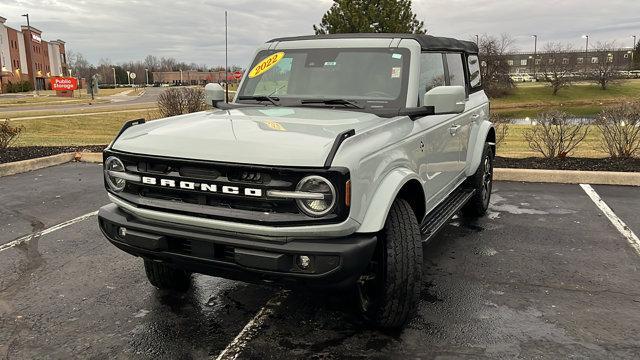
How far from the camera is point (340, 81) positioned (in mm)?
4363

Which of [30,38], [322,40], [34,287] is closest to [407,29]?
[322,40]

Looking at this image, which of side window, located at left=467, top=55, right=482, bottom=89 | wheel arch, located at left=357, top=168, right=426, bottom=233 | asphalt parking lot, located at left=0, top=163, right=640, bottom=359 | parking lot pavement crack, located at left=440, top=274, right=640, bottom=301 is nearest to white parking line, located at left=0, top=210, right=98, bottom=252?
asphalt parking lot, located at left=0, top=163, right=640, bottom=359

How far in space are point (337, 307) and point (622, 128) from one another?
789cm

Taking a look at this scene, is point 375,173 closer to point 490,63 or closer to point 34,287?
point 34,287

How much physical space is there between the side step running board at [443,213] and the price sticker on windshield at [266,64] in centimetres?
195

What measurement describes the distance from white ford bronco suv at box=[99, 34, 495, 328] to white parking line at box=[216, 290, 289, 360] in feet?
1.70

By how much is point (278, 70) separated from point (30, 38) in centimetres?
9380

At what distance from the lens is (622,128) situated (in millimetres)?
9414

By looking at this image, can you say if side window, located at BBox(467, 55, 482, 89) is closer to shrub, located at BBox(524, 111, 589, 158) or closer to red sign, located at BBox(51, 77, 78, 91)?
shrub, located at BBox(524, 111, 589, 158)

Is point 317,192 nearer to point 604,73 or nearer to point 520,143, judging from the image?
point 520,143

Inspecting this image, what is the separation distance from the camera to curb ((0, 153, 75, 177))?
9.31 meters

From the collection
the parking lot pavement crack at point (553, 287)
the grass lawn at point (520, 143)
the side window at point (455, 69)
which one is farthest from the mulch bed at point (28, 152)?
the grass lawn at point (520, 143)

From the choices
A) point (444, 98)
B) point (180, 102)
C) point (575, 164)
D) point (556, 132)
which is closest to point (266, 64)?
point (444, 98)

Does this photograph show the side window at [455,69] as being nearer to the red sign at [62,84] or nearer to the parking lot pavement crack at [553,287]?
the parking lot pavement crack at [553,287]
